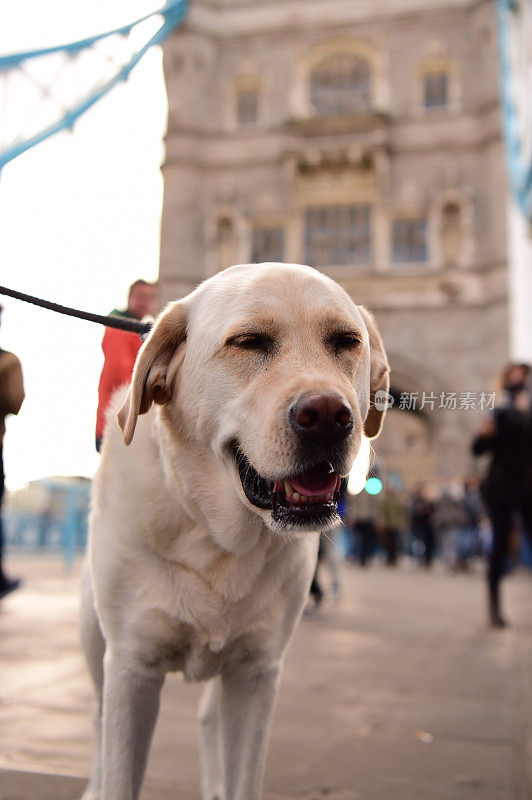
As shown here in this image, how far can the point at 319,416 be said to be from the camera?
4.80 ft

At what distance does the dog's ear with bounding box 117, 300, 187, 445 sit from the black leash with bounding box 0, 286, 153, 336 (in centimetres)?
31

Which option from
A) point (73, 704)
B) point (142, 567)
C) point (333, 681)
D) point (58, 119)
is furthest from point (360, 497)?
point (142, 567)

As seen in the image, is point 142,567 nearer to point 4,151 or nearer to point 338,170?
point 4,151

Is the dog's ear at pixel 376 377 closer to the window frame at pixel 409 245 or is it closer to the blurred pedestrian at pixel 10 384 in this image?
the blurred pedestrian at pixel 10 384

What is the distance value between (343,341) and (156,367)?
0.42m

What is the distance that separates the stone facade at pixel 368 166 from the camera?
22172 millimetres

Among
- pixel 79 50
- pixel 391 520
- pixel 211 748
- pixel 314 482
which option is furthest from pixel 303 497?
pixel 391 520

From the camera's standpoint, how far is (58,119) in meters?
10.3

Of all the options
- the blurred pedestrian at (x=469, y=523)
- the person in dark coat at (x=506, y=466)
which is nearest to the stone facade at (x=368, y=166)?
the blurred pedestrian at (x=469, y=523)

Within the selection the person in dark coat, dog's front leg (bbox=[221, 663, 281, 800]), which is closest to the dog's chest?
dog's front leg (bbox=[221, 663, 281, 800])

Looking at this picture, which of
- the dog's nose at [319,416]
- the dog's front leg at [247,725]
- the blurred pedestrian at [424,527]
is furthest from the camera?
the blurred pedestrian at [424,527]

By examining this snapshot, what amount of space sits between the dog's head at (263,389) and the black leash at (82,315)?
1.29 ft

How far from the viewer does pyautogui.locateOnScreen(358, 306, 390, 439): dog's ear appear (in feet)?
6.51

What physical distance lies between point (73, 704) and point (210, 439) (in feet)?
6.99
